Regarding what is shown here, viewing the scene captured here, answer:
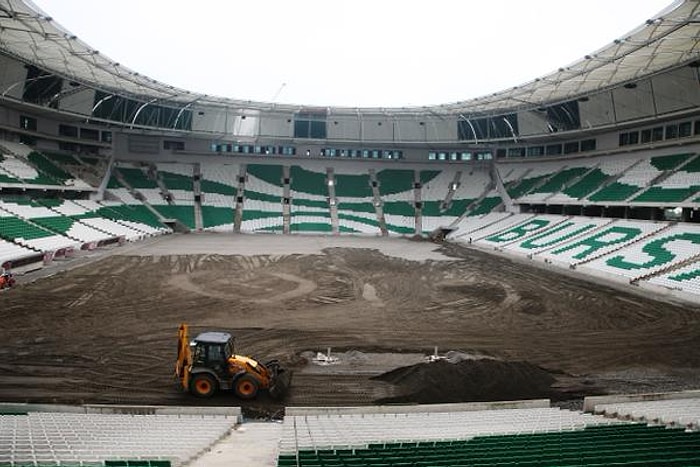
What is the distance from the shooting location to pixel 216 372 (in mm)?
11000

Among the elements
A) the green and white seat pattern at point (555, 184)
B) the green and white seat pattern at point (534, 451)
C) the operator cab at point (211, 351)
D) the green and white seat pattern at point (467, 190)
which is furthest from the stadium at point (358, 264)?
the operator cab at point (211, 351)

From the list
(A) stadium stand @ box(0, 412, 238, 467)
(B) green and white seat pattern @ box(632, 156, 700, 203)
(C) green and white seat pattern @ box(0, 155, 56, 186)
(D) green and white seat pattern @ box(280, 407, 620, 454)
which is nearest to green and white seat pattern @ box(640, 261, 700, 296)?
(B) green and white seat pattern @ box(632, 156, 700, 203)

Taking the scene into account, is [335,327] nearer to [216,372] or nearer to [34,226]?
[216,372]

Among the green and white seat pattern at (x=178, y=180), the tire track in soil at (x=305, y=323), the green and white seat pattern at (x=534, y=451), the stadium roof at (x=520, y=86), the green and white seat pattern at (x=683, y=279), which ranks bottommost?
the tire track in soil at (x=305, y=323)

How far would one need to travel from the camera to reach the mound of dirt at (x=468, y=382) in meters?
11.4

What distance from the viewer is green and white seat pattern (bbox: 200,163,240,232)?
165 feet

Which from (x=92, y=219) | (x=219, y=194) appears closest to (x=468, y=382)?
(x=92, y=219)

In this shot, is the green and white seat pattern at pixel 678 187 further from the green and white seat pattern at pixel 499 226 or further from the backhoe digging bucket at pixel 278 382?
the backhoe digging bucket at pixel 278 382

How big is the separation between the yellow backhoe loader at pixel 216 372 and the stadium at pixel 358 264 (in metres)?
0.31

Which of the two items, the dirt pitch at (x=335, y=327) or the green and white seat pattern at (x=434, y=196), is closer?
the dirt pitch at (x=335, y=327)

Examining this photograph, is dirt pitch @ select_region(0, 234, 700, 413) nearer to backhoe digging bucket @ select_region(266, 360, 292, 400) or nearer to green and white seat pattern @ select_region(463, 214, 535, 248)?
backhoe digging bucket @ select_region(266, 360, 292, 400)

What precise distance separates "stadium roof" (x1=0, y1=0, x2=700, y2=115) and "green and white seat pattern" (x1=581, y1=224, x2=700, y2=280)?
1131 centimetres

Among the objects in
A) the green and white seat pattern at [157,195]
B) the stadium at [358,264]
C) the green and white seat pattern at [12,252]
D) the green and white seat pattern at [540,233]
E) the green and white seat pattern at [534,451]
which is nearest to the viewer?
the green and white seat pattern at [534,451]

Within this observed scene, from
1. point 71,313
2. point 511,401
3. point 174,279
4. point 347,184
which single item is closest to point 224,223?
point 347,184
